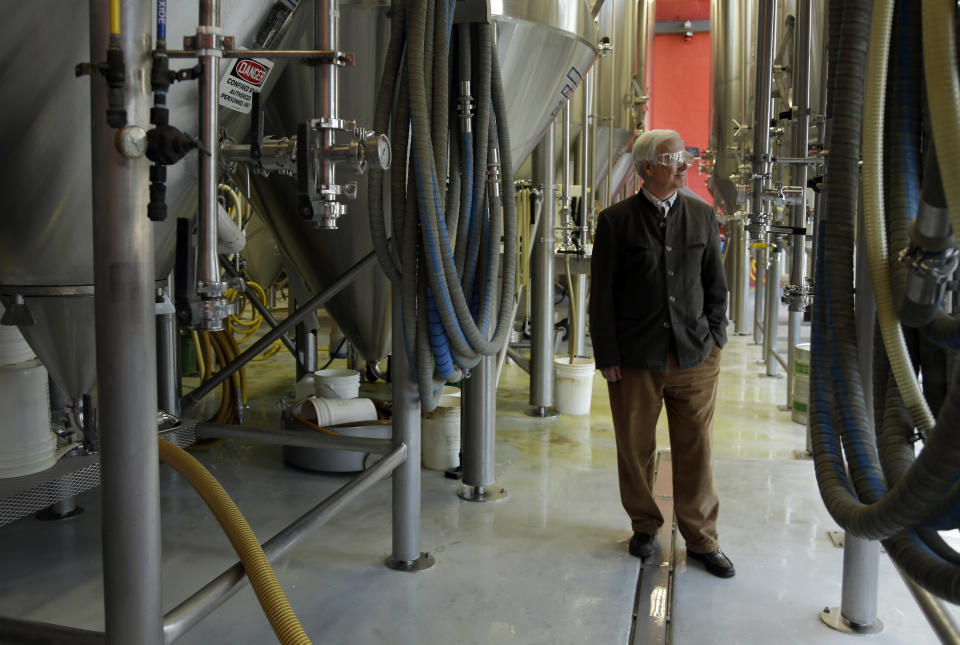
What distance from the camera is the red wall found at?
9609mm

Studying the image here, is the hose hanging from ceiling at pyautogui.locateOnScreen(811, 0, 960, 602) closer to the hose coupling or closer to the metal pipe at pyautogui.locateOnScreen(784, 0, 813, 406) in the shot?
the hose coupling

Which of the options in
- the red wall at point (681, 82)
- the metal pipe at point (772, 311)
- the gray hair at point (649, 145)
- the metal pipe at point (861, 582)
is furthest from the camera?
the red wall at point (681, 82)

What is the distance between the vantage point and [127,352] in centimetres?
101

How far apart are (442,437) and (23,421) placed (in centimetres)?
136

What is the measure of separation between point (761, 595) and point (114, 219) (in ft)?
5.16

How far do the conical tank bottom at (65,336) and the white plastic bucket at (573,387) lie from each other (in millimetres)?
2342

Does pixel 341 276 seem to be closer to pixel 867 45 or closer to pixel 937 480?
pixel 867 45

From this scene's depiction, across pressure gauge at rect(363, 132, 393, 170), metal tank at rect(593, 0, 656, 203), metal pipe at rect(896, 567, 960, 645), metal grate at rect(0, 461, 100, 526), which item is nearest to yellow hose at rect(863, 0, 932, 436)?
metal pipe at rect(896, 567, 960, 645)

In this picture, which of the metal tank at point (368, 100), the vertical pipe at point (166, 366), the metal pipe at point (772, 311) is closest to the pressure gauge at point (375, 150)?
the metal tank at point (368, 100)

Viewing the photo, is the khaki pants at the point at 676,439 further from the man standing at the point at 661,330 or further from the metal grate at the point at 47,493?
the metal grate at the point at 47,493

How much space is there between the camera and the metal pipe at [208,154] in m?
1.01

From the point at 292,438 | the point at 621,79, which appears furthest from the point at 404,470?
the point at 621,79

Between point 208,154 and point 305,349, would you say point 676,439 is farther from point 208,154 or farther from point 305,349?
point 305,349

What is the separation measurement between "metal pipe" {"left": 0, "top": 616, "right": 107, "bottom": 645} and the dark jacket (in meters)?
1.31
